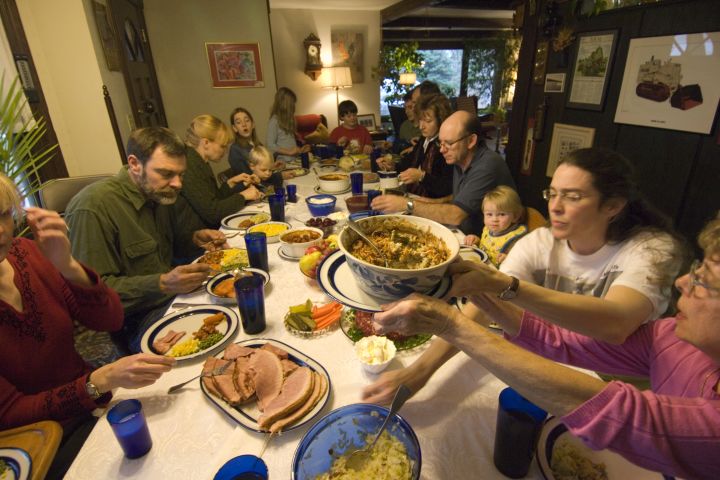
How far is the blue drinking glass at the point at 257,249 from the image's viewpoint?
1.60 m

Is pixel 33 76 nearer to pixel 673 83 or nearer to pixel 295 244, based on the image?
pixel 295 244

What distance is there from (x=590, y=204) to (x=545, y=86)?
10.8 ft

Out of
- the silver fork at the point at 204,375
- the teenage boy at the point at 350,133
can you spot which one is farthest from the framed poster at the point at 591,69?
the silver fork at the point at 204,375

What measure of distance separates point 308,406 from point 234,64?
641cm

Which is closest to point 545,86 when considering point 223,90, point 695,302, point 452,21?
point 695,302

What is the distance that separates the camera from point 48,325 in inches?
48.4

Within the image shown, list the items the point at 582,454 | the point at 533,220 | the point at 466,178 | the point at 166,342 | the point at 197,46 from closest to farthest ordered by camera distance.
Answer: the point at 582,454, the point at 166,342, the point at 533,220, the point at 466,178, the point at 197,46

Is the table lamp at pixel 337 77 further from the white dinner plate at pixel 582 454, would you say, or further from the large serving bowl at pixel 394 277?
the white dinner plate at pixel 582 454

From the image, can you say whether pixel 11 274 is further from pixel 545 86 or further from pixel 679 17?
pixel 545 86

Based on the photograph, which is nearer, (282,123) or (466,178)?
(466,178)

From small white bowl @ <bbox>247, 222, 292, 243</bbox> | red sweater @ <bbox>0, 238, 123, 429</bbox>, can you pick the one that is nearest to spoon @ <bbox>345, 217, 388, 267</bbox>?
red sweater @ <bbox>0, 238, 123, 429</bbox>

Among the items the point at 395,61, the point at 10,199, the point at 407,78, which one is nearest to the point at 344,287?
the point at 10,199

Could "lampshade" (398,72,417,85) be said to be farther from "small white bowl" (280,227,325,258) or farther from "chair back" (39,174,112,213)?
"small white bowl" (280,227,325,258)

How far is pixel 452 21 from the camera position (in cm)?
868
